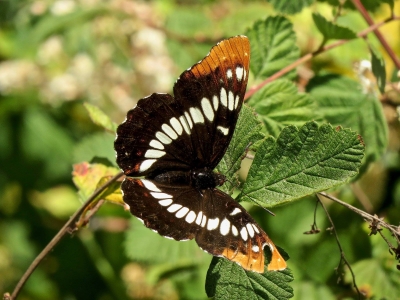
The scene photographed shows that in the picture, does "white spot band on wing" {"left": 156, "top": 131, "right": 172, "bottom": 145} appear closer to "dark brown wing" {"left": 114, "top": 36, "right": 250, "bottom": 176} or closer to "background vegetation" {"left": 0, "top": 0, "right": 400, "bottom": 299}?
"dark brown wing" {"left": 114, "top": 36, "right": 250, "bottom": 176}

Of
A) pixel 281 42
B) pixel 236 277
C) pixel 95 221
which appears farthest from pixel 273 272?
pixel 95 221

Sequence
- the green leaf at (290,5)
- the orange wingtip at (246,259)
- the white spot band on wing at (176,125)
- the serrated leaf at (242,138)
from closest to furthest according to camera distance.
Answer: the orange wingtip at (246,259), the serrated leaf at (242,138), the white spot band on wing at (176,125), the green leaf at (290,5)

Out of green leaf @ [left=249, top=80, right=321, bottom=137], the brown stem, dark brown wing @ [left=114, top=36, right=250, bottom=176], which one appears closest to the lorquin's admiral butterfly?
dark brown wing @ [left=114, top=36, right=250, bottom=176]

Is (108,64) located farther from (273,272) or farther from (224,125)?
(273,272)

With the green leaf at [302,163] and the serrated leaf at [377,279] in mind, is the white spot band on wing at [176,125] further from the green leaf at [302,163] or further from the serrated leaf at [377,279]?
the serrated leaf at [377,279]

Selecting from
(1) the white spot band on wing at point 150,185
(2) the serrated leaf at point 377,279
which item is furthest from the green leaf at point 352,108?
(1) the white spot band on wing at point 150,185

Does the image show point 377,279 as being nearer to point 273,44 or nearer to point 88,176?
point 273,44

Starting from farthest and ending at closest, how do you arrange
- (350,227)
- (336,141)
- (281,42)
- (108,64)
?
(108,64) < (350,227) < (281,42) < (336,141)
